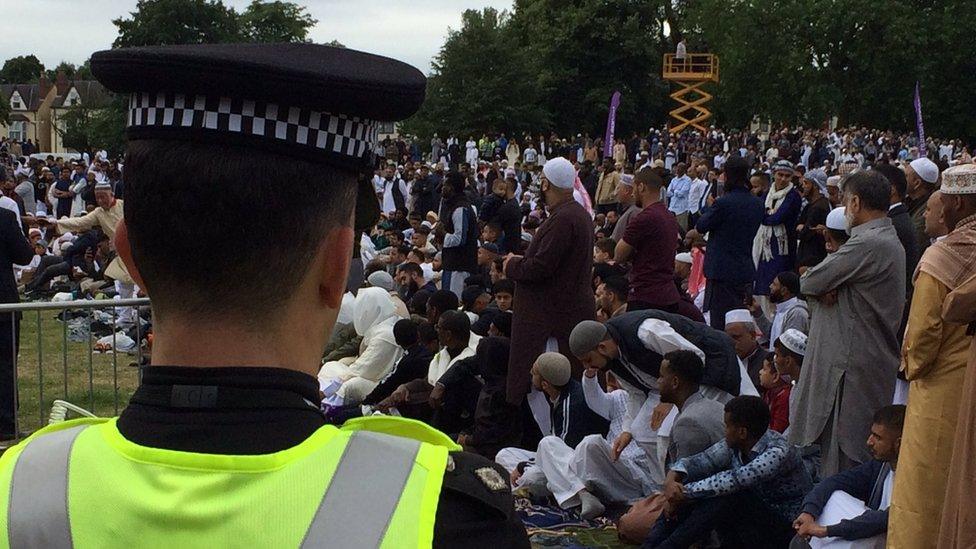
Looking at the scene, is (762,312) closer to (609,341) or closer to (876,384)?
(609,341)

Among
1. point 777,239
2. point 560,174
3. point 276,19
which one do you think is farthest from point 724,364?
point 276,19

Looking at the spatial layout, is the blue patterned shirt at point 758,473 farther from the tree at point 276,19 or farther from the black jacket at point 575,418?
the tree at point 276,19

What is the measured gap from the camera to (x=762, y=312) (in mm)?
9516

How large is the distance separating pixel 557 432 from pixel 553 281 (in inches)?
36.2

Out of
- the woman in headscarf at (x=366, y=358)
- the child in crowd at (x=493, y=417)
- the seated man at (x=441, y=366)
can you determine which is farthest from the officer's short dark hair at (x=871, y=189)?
the woman in headscarf at (x=366, y=358)

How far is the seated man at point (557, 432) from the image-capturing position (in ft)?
21.7

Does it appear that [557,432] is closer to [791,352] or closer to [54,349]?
[791,352]

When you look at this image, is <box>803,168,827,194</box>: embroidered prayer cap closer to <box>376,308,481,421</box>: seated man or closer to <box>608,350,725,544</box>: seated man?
<box>376,308,481,421</box>: seated man

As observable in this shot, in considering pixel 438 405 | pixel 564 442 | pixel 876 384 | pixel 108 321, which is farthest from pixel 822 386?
pixel 108 321

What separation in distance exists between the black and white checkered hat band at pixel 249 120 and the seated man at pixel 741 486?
14.3 ft

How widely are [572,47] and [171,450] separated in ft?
171

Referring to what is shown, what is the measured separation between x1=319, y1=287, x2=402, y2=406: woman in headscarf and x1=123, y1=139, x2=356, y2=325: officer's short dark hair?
7164 millimetres

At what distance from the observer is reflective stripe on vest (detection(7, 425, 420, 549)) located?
116 cm

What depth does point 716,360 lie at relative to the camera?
620cm
